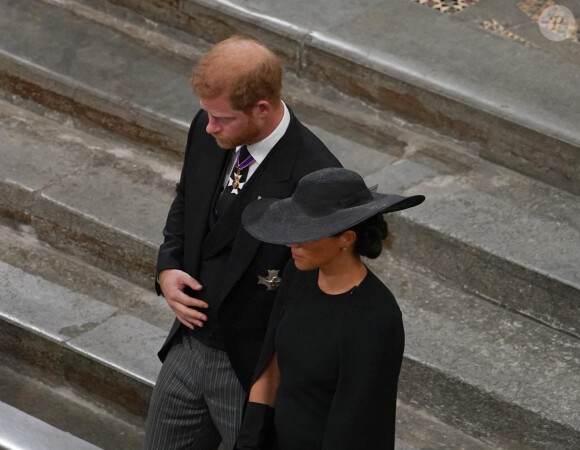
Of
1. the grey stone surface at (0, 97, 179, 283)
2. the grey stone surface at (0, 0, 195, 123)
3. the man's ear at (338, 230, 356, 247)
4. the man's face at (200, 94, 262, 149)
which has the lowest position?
the grey stone surface at (0, 97, 179, 283)

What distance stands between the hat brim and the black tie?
0.27m

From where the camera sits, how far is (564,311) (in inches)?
180

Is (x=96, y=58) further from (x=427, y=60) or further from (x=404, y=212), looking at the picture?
(x=404, y=212)

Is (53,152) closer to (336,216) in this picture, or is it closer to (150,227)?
(150,227)

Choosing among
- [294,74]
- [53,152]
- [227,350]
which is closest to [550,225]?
[294,74]

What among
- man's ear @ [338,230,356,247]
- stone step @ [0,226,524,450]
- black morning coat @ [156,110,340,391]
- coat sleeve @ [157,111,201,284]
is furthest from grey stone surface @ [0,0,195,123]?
man's ear @ [338,230,356,247]

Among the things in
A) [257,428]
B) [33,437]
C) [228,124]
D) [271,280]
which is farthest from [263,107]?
[33,437]

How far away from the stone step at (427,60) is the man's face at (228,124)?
2.23 m

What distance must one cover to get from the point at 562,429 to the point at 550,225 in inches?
39.3

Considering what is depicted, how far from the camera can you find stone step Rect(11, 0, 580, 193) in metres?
5.14

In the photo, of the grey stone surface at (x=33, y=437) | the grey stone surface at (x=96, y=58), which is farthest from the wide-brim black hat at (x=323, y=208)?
the grey stone surface at (x=96, y=58)

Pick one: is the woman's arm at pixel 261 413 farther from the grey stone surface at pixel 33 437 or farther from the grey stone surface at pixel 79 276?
the grey stone surface at pixel 79 276

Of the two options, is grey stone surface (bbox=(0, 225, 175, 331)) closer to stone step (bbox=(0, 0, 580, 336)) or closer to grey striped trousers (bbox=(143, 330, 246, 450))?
stone step (bbox=(0, 0, 580, 336))

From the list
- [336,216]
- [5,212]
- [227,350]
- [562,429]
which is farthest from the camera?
[5,212]
